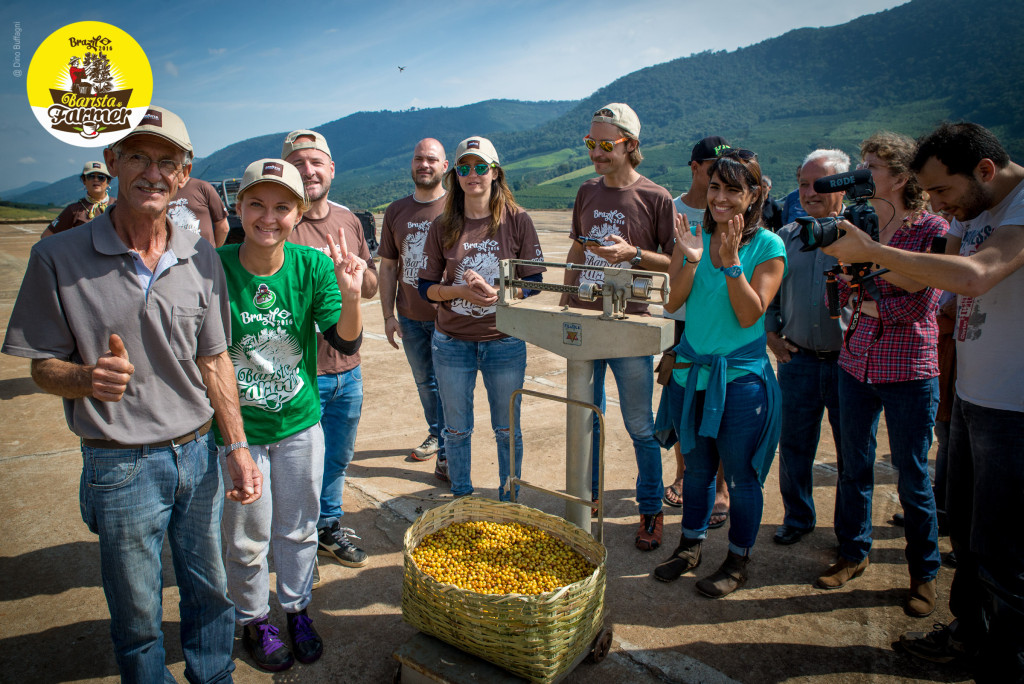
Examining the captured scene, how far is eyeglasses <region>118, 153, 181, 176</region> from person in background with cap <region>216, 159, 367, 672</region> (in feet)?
1.20

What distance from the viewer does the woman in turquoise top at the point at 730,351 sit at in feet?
10.0

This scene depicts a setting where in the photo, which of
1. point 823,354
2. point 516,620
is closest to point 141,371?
point 516,620

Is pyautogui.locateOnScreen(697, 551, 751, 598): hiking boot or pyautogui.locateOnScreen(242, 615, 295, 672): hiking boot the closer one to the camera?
pyautogui.locateOnScreen(242, 615, 295, 672): hiking boot

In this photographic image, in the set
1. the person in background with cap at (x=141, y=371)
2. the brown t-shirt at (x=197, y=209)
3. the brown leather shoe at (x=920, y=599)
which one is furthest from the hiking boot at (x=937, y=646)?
the brown t-shirt at (x=197, y=209)

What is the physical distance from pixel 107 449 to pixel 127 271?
2.04 feet

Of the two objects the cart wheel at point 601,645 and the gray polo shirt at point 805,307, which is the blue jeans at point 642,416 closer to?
the gray polo shirt at point 805,307

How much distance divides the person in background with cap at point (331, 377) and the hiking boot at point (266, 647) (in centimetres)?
75

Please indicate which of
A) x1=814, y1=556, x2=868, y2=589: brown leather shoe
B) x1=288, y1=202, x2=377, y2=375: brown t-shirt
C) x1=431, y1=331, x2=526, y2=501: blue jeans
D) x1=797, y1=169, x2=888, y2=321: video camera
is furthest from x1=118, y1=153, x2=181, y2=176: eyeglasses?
x1=814, y1=556, x2=868, y2=589: brown leather shoe

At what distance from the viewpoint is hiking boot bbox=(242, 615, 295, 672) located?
276cm

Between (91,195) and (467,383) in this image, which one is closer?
(467,383)

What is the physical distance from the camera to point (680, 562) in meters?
3.46

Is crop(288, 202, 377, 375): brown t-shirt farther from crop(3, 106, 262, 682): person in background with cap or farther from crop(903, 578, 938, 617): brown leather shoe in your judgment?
crop(903, 578, 938, 617): brown leather shoe

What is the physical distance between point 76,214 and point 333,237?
3.95 meters

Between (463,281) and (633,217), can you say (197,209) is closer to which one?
(463,281)
